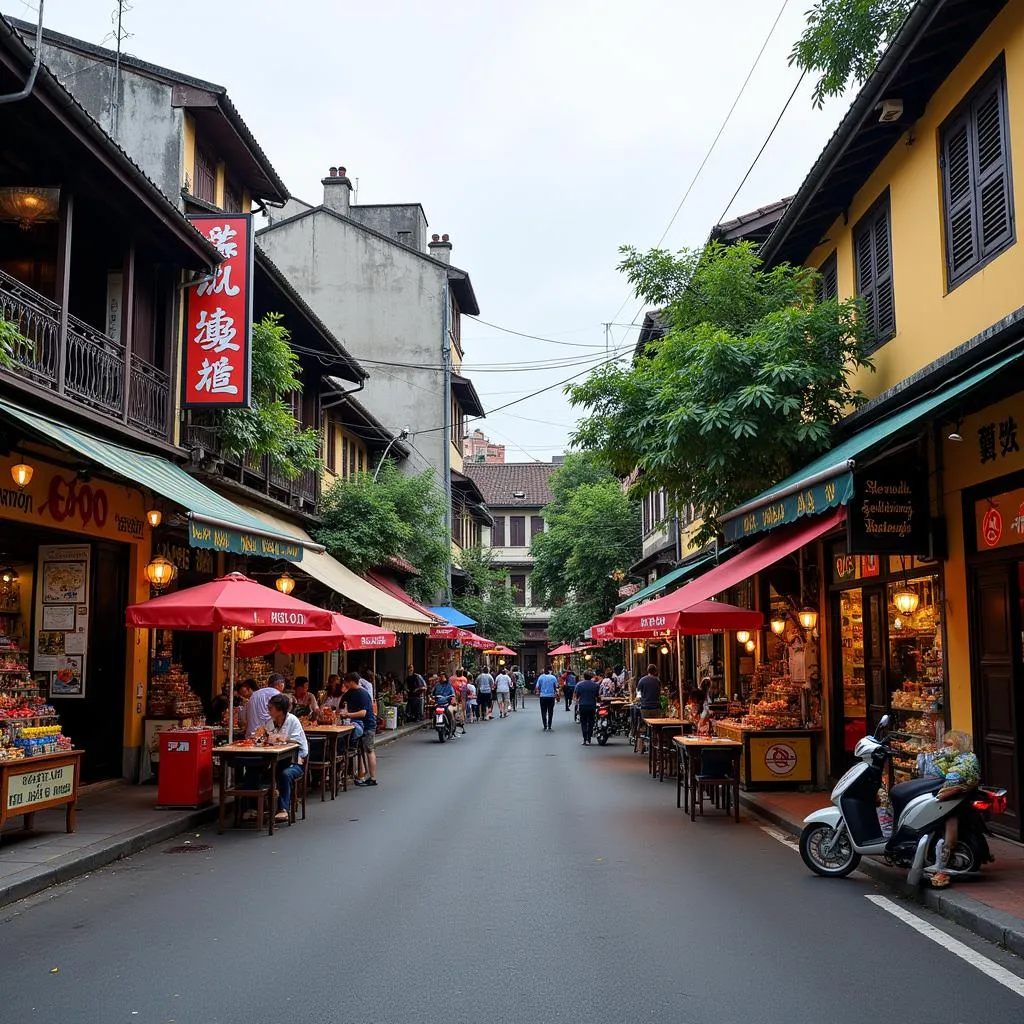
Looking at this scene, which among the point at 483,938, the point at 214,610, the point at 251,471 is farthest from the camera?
the point at 251,471

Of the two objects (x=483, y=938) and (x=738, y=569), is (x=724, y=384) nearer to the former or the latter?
(x=738, y=569)

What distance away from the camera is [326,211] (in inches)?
1549

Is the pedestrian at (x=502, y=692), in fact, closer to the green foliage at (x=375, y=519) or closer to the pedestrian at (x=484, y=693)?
the pedestrian at (x=484, y=693)

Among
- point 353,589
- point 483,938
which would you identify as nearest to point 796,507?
point 483,938

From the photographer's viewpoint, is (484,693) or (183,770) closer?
(183,770)

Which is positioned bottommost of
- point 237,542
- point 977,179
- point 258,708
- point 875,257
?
point 258,708

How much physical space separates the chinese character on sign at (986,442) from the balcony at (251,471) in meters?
11.4

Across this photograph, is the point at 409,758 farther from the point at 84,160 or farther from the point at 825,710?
the point at 84,160

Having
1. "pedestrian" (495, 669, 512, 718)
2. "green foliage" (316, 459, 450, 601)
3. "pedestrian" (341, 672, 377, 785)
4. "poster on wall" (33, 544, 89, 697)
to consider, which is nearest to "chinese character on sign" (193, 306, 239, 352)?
"poster on wall" (33, 544, 89, 697)

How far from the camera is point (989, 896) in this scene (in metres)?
7.74

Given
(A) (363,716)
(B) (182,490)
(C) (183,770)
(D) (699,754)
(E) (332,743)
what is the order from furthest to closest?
(A) (363,716)
(E) (332,743)
(B) (182,490)
(D) (699,754)
(C) (183,770)

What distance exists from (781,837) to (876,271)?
759 centimetres

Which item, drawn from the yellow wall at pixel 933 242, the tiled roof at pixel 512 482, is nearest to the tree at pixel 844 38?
the yellow wall at pixel 933 242

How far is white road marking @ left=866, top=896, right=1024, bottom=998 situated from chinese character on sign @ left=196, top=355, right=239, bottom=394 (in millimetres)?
11922
